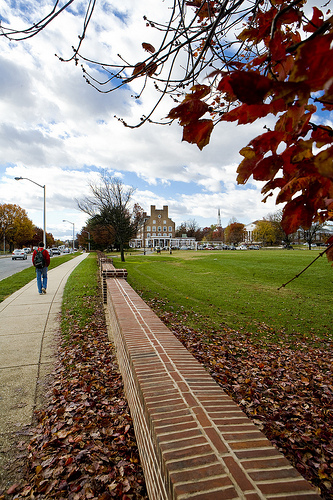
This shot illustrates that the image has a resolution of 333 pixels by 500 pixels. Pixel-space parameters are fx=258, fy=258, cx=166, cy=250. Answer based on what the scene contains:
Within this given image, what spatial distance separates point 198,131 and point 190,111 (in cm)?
11

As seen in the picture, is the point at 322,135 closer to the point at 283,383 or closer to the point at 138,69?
the point at 138,69

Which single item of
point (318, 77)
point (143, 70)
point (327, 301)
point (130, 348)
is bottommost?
point (327, 301)

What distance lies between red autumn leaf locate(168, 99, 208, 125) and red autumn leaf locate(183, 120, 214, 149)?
1.0 inches

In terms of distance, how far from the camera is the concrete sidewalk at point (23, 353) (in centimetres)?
303

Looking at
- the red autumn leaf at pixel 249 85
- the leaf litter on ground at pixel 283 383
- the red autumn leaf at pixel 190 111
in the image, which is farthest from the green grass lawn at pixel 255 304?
the red autumn leaf at pixel 249 85

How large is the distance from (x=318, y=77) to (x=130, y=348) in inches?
104

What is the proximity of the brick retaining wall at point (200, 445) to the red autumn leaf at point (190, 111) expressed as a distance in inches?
68.0

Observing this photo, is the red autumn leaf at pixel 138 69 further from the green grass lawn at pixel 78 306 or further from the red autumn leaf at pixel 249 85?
the green grass lawn at pixel 78 306

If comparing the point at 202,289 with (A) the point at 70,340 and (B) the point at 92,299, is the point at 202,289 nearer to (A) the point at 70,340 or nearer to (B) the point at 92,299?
(B) the point at 92,299

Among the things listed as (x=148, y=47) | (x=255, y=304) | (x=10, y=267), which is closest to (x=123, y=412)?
(x=148, y=47)

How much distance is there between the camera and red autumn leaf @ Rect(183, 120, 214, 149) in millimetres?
1355

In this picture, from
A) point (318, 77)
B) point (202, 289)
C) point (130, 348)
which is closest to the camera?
point (318, 77)

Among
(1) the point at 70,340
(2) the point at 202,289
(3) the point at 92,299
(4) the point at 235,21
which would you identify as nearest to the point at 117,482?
(1) the point at 70,340

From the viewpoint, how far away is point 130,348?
2.72m
